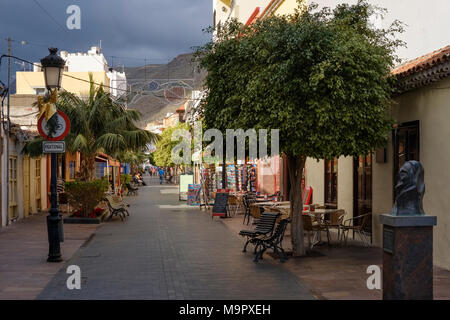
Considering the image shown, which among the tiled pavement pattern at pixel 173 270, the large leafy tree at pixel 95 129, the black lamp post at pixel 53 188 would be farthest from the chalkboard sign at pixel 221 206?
the black lamp post at pixel 53 188

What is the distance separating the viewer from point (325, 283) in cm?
870

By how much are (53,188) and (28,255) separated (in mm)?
1746

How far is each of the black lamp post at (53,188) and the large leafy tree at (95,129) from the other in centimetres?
773

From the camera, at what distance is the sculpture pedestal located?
6223 mm

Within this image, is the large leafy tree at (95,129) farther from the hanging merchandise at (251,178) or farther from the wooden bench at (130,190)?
the wooden bench at (130,190)

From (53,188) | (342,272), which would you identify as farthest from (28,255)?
(342,272)

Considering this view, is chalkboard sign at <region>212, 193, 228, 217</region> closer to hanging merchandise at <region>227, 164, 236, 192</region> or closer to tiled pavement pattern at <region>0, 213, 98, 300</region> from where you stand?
tiled pavement pattern at <region>0, 213, 98, 300</region>

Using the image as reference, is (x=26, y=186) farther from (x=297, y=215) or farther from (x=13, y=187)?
(x=297, y=215)

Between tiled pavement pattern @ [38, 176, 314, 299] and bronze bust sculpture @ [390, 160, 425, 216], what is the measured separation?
7.21ft

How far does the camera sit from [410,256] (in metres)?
6.25

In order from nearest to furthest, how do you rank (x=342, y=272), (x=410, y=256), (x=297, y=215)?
(x=410, y=256) < (x=342, y=272) < (x=297, y=215)

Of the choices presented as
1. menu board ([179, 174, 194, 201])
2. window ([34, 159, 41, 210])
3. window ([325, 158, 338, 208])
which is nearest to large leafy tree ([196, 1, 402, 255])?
window ([325, 158, 338, 208])

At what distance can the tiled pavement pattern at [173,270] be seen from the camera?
26.1ft
